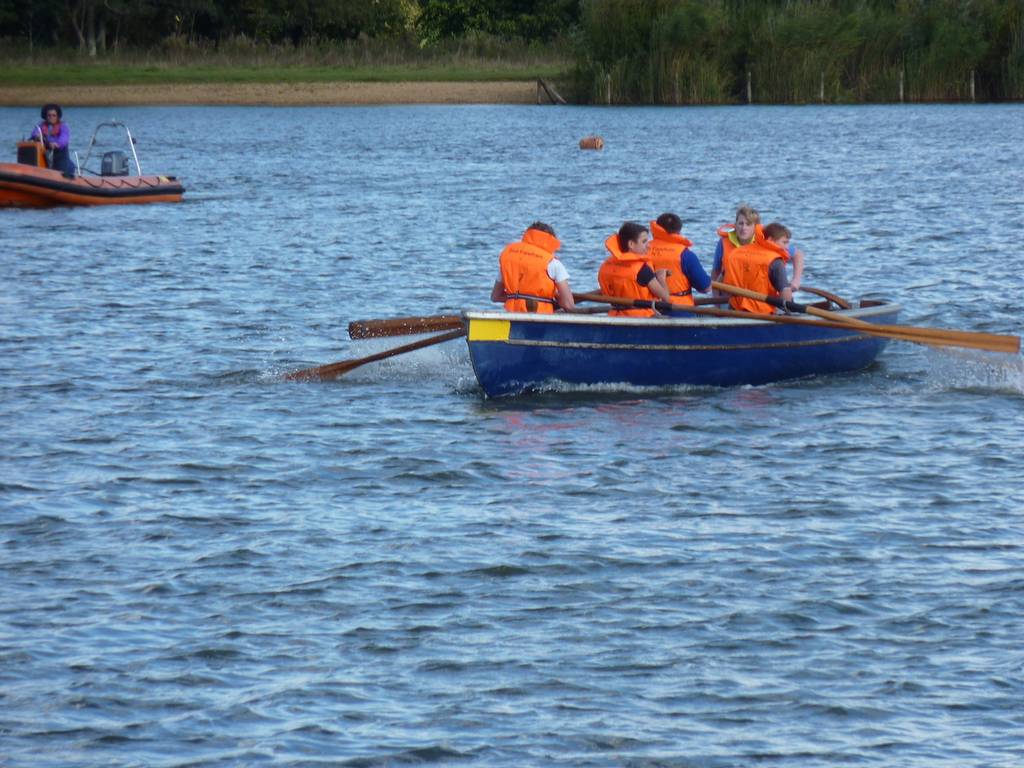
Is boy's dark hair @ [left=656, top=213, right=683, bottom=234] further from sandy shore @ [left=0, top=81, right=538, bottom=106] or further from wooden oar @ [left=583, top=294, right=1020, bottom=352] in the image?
sandy shore @ [left=0, top=81, right=538, bottom=106]

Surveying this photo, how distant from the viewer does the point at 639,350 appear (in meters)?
14.1

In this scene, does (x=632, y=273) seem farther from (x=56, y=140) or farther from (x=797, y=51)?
(x=797, y=51)

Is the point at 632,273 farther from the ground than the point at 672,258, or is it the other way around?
the point at 672,258

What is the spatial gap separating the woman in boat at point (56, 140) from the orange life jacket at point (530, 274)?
17.7 m

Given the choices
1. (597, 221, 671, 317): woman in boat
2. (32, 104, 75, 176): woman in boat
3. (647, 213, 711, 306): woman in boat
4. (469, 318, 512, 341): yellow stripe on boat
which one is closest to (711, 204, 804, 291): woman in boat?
(647, 213, 711, 306): woman in boat

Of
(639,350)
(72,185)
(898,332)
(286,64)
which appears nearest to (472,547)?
(639,350)

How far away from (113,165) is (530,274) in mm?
19184

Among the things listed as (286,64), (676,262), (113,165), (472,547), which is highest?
(286,64)

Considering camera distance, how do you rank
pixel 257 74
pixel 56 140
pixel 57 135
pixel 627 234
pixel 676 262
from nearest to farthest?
pixel 627 234
pixel 676 262
pixel 57 135
pixel 56 140
pixel 257 74

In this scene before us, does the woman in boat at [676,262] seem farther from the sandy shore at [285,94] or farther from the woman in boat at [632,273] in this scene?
the sandy shore at [285,94]

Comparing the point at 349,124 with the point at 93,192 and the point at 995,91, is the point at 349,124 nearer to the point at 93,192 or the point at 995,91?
the point at 995,91

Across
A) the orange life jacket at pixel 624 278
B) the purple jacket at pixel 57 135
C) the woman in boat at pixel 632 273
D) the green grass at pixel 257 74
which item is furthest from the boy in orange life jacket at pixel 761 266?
the green grass at pixel 257 74

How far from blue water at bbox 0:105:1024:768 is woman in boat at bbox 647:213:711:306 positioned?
86 centimetres

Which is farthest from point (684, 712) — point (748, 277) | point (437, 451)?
point (748, 277)
